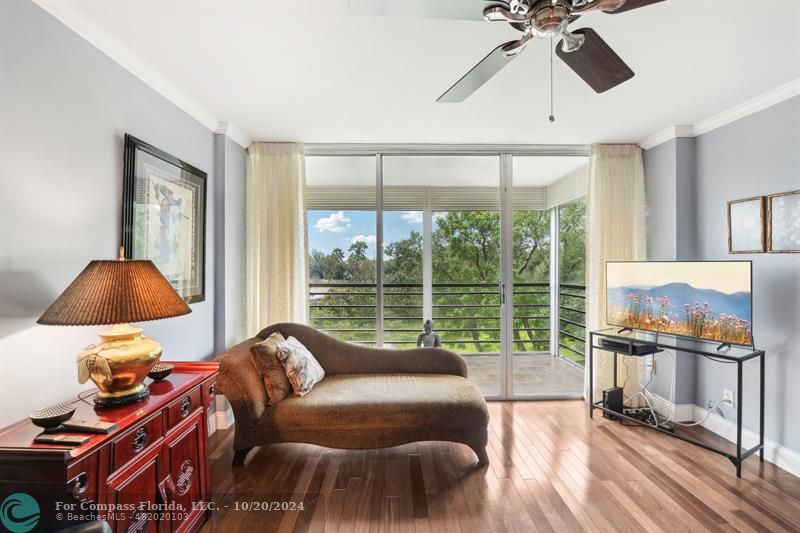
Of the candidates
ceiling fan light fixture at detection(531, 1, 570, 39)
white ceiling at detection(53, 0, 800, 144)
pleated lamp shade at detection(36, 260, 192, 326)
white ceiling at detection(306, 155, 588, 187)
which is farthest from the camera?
white ceiling at detection(306, 155, 588, 187)

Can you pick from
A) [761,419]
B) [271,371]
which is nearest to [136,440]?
[271,371]

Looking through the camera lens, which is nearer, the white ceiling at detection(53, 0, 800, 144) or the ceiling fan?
the ceiling fan

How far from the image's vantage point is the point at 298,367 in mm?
2547

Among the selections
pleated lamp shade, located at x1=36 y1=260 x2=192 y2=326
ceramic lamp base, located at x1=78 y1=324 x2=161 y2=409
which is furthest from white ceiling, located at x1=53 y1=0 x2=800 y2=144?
ceramic lamp base, located at x1=78 y1=324 x2=161 y2=409

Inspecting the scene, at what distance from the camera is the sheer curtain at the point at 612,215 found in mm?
3379

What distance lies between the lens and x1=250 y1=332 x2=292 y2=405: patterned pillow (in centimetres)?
242

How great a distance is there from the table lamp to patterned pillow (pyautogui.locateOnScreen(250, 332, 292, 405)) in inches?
37.5

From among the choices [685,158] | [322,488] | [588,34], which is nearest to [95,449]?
[322,488]

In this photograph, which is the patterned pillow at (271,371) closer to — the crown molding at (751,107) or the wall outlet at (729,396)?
the wall outlet at (729,396)

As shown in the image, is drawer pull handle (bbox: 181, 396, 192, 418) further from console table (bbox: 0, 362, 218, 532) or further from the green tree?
the green tree

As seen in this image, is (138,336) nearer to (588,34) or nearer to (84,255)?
(84,255)

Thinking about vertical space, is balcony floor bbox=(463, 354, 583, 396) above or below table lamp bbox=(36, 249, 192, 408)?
below

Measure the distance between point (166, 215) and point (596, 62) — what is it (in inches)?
99.8

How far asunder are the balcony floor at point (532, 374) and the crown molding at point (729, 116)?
226cm
